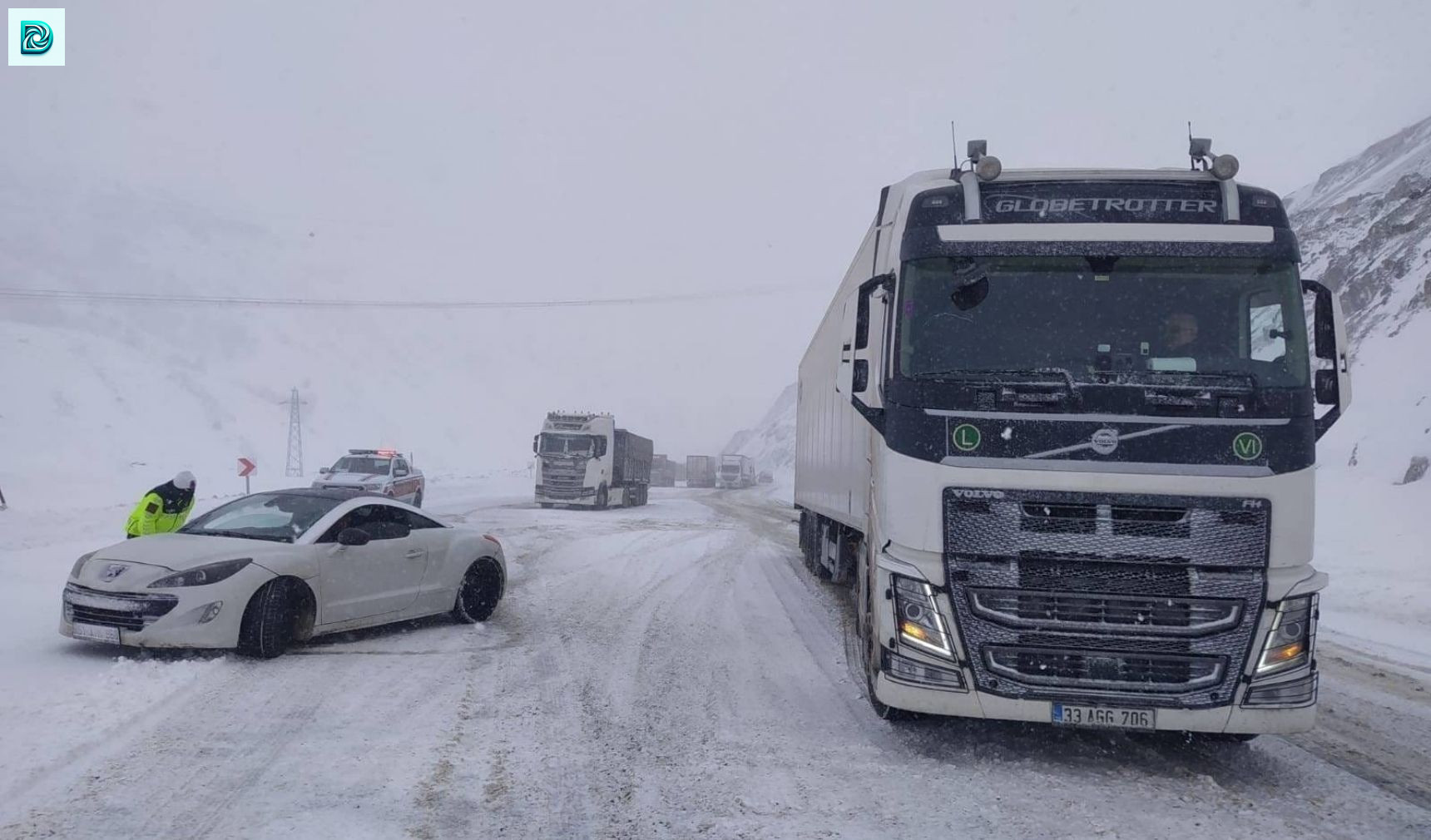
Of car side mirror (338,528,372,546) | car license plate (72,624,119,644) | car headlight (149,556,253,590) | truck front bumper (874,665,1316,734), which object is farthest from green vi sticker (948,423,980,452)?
car license plate (72,624,119,644)

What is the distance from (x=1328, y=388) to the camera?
17.6ft

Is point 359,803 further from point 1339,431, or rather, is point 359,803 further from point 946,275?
point 1339,431

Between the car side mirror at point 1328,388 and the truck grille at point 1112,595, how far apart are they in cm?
92

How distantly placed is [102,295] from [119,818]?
9082 centimetres

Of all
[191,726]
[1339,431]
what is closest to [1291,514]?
[191,726]

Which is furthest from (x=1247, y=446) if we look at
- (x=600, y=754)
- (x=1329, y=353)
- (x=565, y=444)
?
(x=565, y=444)

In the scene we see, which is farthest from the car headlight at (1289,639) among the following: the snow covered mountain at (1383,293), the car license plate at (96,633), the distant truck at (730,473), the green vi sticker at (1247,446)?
the distant truck at (730,473)

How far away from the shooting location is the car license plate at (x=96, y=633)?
6641 mm

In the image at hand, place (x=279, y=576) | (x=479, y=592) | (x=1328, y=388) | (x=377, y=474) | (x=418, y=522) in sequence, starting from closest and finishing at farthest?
(x=1328, y=388) < (x=279, y=576) < (x=418, y=522) < (x=479, y=592) < (x=377, y=474)

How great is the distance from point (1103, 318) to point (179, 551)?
6899 mm

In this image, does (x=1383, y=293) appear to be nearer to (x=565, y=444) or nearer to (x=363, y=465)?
(x=565, y=444)

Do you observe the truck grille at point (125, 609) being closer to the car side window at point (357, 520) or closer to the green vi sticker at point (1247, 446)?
the car side window at point (357, 520)

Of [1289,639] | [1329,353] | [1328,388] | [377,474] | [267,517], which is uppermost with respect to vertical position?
[1329,353]

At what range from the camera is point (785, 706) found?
6.29 metres
